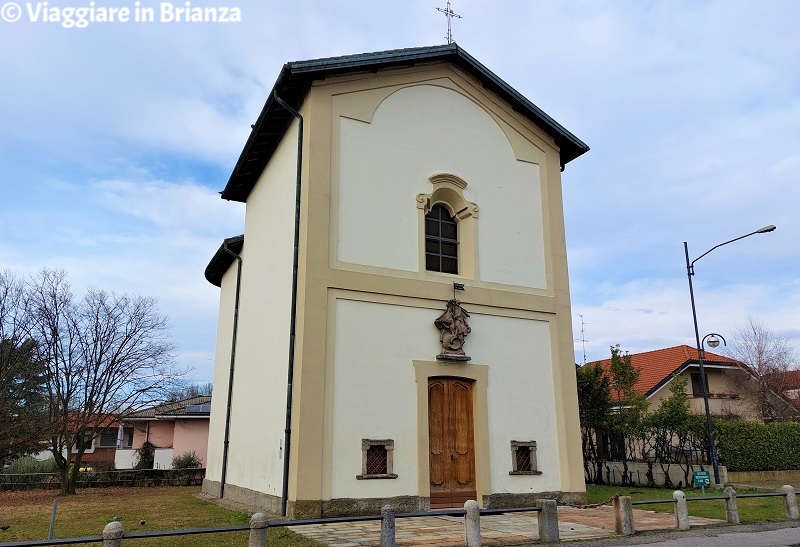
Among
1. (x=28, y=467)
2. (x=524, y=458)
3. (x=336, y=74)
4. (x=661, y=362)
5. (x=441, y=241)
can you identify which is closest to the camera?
(x=336, y=74)

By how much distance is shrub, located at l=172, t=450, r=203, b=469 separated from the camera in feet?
87.4

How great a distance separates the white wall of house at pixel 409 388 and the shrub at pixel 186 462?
17.6 m

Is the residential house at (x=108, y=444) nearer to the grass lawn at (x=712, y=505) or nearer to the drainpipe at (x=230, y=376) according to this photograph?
the drainpipe at (x=230, y=376)

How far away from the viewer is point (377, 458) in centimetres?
1155

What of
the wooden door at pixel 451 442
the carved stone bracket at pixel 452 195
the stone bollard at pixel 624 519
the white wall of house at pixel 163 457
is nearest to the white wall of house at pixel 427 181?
the carved stone bracket at pixel 452 195

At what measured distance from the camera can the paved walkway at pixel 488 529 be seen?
28.7ft

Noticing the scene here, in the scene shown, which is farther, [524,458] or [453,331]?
[524,458]

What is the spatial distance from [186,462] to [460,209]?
62.5 ft

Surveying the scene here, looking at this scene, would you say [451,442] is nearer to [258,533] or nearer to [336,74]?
[258,533]

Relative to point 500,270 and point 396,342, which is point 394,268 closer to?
point 396,342

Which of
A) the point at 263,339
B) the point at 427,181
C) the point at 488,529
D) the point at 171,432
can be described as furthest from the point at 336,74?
the point at 171,432

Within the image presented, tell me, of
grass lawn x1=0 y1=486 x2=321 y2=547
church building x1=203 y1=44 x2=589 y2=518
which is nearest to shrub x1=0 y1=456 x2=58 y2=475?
grass lawn x1=0 y1=486 x2=321 y2=547

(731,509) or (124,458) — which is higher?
(124,458)

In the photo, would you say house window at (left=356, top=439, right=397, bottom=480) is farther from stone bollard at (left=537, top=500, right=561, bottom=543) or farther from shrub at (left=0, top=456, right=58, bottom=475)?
shrub at (left=0, top=456, right=58, bottom=475)
